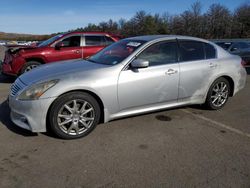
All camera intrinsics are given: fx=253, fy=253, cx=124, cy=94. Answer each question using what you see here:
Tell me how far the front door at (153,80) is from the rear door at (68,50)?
442 centimetres

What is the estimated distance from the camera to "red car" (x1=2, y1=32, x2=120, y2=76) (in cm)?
768

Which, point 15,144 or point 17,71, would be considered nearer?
point 15,144

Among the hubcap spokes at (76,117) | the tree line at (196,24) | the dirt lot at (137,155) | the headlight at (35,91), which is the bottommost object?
the dirt lot at (137,155)

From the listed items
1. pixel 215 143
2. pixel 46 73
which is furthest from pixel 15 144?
pixel 215 143

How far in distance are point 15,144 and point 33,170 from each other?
2.67ft

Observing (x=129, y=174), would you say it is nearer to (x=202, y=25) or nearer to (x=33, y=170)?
(x=33, y=170)

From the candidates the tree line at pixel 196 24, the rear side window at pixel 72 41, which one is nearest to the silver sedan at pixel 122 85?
the rear side window at pixel 72 41

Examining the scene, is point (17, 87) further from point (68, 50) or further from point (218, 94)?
point (68, 50)

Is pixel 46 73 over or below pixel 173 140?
over

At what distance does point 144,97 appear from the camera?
13.7 feet

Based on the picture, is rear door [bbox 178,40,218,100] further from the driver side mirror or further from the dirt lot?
the driver side mirror

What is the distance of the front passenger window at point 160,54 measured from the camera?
14.0 ft

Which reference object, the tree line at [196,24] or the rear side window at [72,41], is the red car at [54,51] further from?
the tree line at [196,24]

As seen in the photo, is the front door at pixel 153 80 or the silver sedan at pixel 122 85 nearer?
the silver sedan at pixel 122 85
